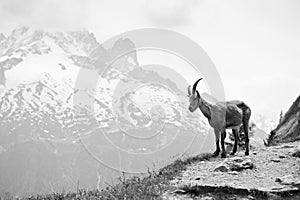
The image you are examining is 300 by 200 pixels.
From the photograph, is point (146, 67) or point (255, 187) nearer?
point (255, 187)

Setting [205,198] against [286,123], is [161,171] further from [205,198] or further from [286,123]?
[286,123]

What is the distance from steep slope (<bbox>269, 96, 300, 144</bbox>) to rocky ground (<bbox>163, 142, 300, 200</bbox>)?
8.52m

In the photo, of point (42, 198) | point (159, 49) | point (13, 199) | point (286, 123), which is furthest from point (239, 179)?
point (286, 123)

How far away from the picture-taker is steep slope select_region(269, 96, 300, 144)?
24672 mm

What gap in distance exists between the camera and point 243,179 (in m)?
12.6

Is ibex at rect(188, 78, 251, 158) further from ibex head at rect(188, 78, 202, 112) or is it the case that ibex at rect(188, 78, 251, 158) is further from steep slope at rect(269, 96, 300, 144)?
steep slope at rect(269, 96, 300, 144)

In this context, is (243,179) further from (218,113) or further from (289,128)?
(289,128)

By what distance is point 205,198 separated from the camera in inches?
428

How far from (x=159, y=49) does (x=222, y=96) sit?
5.14 m

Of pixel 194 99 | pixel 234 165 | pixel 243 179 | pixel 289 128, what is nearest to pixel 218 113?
pixel 194 99

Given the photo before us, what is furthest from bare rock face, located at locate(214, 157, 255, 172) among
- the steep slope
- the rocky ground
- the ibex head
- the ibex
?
the steep slope

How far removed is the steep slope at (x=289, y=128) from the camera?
2467 centimetres

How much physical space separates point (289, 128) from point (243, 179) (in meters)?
15.5

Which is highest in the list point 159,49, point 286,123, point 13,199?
point 159,49
